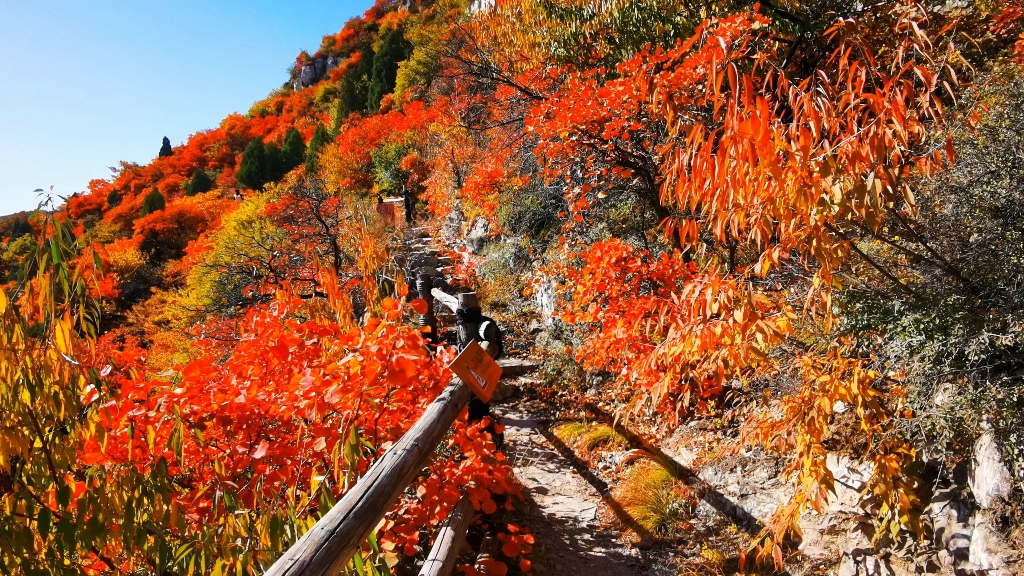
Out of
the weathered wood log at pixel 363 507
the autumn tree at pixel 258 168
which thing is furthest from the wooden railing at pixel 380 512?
the autumn tree at pixel 258 168

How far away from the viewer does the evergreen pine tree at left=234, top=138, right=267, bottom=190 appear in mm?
29797

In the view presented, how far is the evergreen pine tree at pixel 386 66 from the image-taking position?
1158 inches

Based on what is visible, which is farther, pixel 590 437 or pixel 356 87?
pixel 356 87

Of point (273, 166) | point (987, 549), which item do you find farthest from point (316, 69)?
point (987, 549)

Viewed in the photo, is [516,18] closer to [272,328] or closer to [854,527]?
[272,328]

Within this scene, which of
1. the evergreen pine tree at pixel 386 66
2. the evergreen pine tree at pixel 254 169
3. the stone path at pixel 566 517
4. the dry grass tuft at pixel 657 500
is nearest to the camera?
the stone path at pixel 566 517

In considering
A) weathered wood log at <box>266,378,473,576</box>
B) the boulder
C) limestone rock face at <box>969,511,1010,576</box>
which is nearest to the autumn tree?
weathered wood log at <box>266,378,473,576</box>

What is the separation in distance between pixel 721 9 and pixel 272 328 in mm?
6432

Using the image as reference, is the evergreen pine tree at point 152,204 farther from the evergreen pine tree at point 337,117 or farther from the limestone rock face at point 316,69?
the limestone rock face at point 316,69

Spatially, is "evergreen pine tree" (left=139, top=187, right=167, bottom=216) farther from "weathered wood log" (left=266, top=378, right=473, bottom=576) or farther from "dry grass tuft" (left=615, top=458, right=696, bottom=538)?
"weathered wood log" (left=266, top=378, right=473, bottom=576)

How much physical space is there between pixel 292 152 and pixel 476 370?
3220cm

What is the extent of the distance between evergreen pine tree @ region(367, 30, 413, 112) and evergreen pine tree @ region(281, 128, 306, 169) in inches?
203

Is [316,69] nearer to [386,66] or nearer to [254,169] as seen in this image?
[386,66]

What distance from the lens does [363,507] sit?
1.82 m
